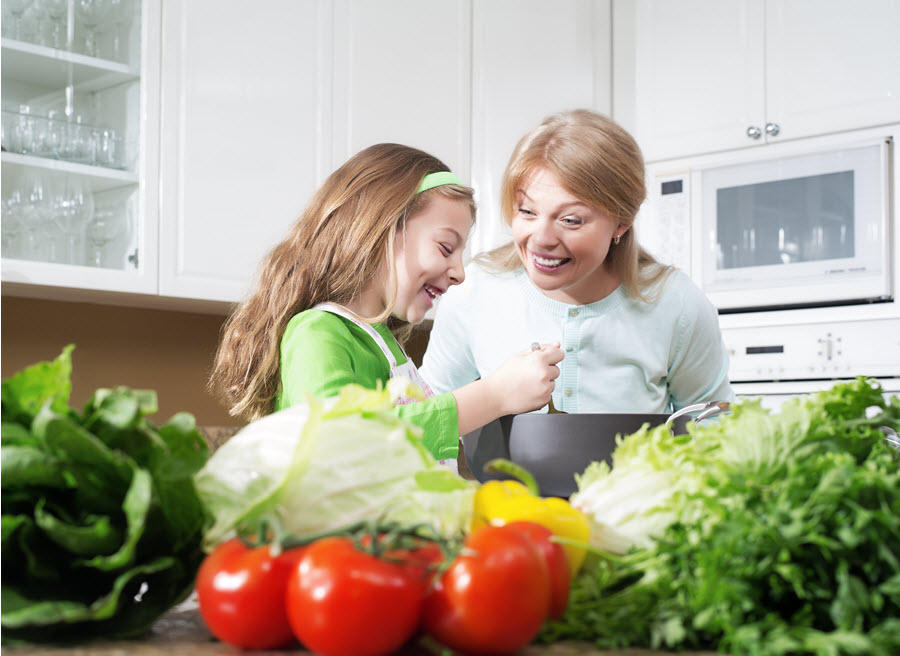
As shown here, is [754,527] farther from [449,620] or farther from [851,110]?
[851,110]

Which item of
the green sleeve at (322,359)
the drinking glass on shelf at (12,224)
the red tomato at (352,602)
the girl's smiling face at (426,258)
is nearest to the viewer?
the red tomato at (352,602)

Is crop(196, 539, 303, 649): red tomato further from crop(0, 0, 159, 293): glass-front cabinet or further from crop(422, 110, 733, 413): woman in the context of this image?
crop(0, 0, 159, 293): glass-front cabinet

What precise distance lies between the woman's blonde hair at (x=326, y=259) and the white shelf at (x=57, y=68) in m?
1.00

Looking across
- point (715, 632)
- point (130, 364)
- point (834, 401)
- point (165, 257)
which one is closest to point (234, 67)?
point (165, 257)

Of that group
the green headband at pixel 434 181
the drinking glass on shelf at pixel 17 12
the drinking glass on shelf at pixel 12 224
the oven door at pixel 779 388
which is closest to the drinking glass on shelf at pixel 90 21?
the drinking glass on shelf at pixel 17 12

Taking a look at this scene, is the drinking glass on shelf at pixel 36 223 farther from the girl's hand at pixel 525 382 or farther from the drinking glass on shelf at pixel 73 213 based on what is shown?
the girl's hand at pixel 525 382

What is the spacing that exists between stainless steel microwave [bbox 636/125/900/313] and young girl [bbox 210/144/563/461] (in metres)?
1.57

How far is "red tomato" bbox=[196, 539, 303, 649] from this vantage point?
1.63 feet

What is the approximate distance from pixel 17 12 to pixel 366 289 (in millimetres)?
1216

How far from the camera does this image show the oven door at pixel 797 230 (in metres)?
2.71

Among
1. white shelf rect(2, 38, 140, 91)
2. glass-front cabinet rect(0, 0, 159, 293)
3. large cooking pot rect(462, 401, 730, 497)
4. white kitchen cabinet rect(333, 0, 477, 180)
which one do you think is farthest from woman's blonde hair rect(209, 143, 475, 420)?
white kitchen cabinet rect(333, 0, 477, 180)

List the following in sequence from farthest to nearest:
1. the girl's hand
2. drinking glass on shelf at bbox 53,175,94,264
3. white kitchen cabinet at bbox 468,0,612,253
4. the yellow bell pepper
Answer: white kitchen cabinet at bbox 468,0,612,253
drinking glass on shelf at bbox 53,175,94,264
the girl's hand
the yellow bell pepper

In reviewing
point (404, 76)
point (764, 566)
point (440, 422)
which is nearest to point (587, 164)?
point (440, 422)

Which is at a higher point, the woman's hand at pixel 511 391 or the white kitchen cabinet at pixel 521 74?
the white kitchen cabinet at pixel 521 74
